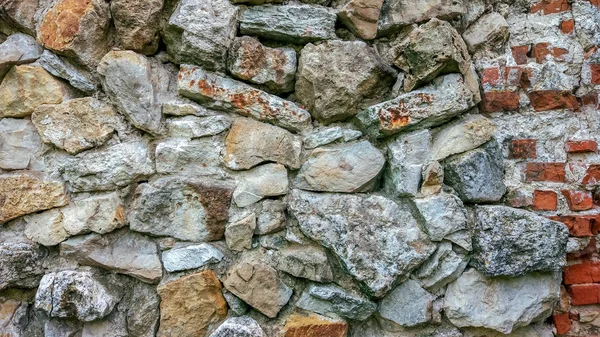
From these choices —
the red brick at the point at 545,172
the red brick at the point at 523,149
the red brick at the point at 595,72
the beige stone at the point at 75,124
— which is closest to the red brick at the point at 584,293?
the red brick at the point at 545,172

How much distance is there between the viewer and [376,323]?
1.40m

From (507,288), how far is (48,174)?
167 cm

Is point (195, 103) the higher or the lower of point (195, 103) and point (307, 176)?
the higher

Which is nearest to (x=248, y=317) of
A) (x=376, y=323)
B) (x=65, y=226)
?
(x=376, y=323)

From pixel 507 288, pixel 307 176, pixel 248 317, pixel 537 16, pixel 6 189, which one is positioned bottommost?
pixel 248 317

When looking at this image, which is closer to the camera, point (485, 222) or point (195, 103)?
point (485, 222)

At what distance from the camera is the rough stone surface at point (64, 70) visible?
4.65 feet

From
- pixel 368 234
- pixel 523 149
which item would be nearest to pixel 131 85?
pixel 368 234

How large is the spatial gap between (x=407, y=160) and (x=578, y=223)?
62cm

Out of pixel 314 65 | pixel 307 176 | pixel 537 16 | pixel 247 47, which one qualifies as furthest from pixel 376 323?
pixel 537 16

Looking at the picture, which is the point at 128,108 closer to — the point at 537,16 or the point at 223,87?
the point at 223,87

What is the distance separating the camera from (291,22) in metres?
1.41

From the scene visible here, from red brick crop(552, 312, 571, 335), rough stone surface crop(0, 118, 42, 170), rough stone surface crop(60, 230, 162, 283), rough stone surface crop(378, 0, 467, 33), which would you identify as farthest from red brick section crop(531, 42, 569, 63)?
rough stone surface crop(0, 118, 42, 170)

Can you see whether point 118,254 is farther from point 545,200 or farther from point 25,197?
point 545,200
